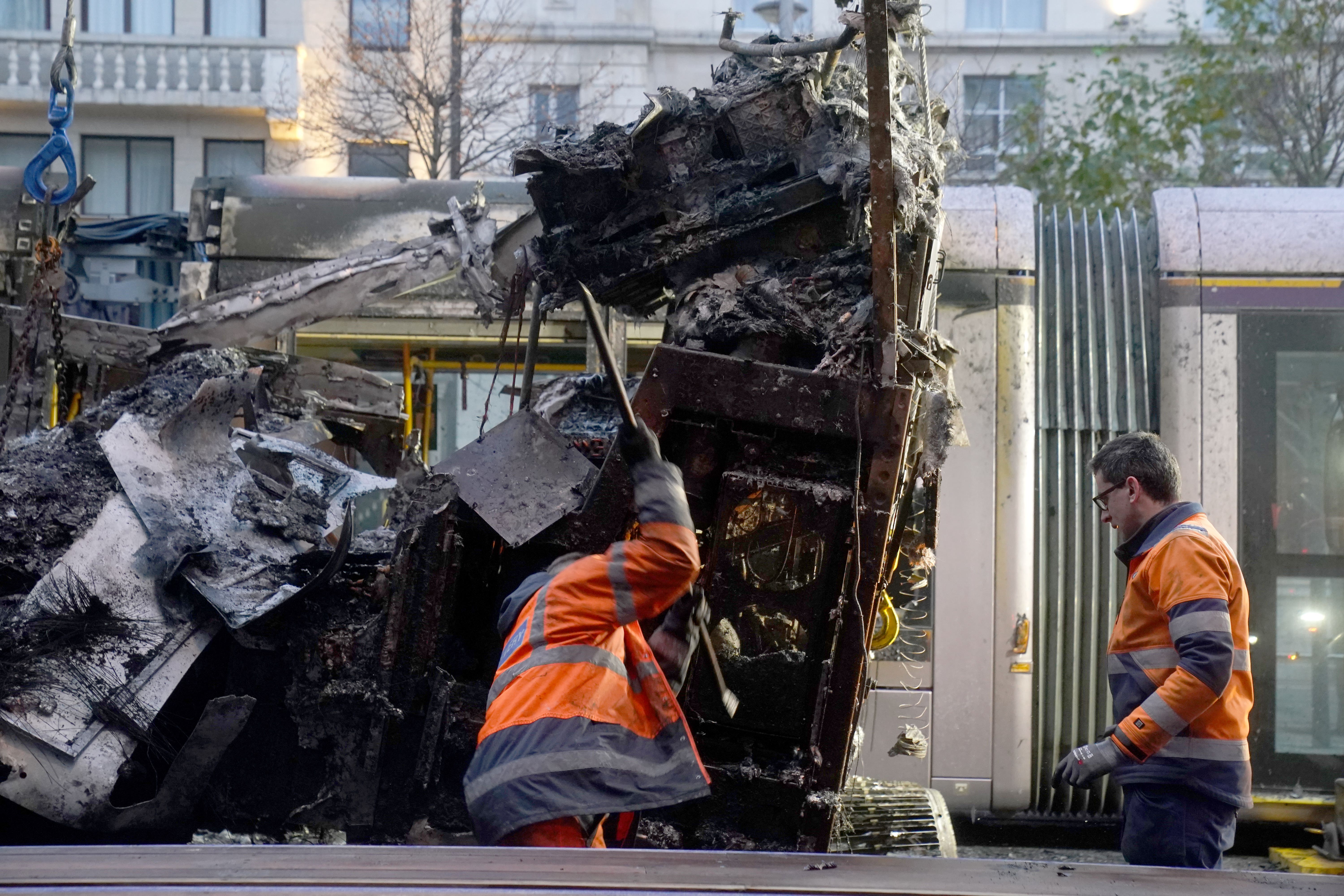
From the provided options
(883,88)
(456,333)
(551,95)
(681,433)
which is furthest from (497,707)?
(551,95)

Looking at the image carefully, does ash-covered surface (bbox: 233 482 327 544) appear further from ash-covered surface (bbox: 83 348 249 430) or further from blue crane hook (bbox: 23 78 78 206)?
blue crane hook (bbox: 23 78 78 206)

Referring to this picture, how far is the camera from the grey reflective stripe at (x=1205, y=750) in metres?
3.28

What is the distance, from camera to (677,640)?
3.42 meters

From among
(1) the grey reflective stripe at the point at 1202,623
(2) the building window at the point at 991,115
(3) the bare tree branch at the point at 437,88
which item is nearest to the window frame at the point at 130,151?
(3) the bare tree branch at the point at 437,88

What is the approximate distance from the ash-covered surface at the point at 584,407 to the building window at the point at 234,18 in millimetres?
16915

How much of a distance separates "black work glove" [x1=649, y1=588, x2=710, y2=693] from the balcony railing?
17.4 m

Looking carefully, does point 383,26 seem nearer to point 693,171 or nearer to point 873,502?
point 693,171

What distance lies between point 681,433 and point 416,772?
4.89 ft

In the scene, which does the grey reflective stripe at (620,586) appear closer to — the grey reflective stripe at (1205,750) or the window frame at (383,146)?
the grey reflective stripe at (1205,750)

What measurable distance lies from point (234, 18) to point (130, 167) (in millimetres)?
2944

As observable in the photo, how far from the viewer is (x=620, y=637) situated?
3045mm

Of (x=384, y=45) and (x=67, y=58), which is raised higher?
(x=384, y=45)

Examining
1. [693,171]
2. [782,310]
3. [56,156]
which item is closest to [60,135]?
[56,156]

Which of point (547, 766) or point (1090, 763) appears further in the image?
point (1090, 763)
